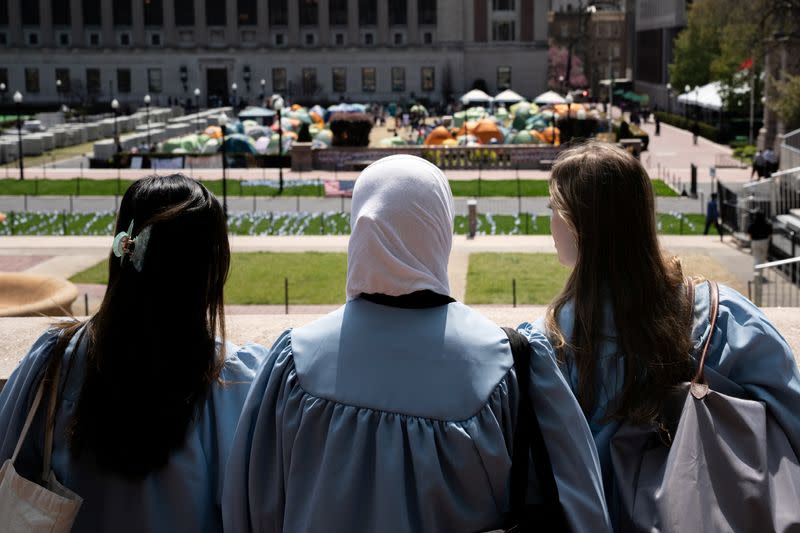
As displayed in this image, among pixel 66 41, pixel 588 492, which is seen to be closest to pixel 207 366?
pixel 588 492

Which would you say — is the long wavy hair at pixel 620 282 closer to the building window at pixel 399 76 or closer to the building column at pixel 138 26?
the building window at pixel 399 76

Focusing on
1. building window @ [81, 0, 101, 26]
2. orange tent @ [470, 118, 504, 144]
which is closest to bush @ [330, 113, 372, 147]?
orange tent @ [470, 118, 504, 144]

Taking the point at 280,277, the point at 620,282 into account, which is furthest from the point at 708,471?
the point at 280,277

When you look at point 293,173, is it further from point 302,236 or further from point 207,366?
point 207,366

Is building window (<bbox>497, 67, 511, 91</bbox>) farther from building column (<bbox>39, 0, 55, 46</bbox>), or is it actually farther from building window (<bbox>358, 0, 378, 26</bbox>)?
building column (<bbox>39, 0, 55, 46</bbox>)

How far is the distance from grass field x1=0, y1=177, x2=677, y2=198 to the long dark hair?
33483mm

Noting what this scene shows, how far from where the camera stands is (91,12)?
114m

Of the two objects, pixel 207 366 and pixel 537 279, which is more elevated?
pixel 207 366

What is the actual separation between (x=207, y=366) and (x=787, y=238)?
23.4m

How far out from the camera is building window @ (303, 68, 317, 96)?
360 feet

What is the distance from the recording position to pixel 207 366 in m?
3.77

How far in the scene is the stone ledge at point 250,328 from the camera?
5129mm

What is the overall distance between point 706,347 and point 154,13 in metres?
116

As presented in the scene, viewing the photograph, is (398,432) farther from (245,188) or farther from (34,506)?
(245,188)
